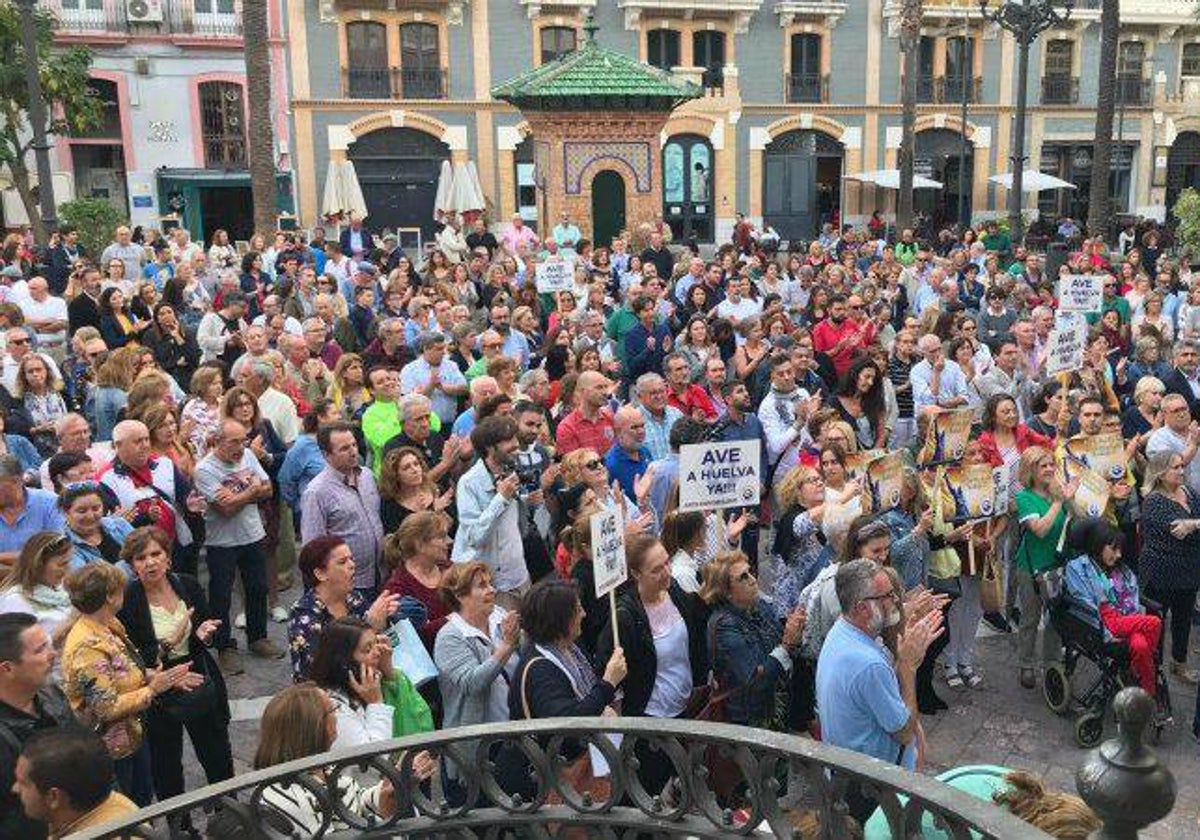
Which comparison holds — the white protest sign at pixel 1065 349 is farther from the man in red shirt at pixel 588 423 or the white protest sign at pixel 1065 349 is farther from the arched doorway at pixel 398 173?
the arched doorway at pixel 398 173

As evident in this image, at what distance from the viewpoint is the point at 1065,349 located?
9031 millimetres

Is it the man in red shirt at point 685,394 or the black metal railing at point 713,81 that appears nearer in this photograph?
the man in red shirt at point 685,394

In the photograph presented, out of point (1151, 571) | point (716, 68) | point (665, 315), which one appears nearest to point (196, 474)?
point (1151, 571)

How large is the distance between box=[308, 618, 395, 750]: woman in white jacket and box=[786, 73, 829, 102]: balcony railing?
3652 centimetres

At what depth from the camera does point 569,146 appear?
2025 cm

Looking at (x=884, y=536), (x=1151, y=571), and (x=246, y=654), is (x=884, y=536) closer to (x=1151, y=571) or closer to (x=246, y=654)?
(x=1151, y=571)

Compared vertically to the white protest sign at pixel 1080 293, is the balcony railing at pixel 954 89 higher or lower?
higher

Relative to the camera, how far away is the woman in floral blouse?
4.86 meters

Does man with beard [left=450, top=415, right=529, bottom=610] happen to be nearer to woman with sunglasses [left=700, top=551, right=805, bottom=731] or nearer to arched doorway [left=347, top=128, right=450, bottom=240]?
woman with sunglasses [left=700, top=551, right=805, bottom=731]

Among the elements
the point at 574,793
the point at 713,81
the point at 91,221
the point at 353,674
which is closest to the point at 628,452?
the point at 353,674

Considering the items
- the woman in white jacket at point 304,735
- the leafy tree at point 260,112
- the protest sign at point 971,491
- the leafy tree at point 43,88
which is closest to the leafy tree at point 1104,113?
the leafy tree at point 260,112

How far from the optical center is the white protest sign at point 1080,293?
1085 centimetres

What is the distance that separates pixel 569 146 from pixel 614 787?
18219mm

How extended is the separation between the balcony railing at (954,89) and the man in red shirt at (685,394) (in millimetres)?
34039
